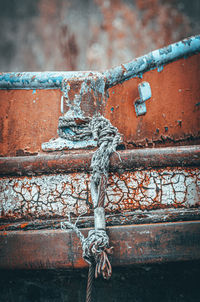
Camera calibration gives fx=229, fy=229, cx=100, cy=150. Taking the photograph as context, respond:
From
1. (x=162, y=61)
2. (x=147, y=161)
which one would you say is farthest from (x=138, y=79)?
(x=147, y=161)

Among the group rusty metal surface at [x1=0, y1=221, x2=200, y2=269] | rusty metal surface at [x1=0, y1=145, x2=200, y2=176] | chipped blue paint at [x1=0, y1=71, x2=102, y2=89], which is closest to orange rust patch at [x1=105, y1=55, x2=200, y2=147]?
rusty metal surface at [x1=0, y1=145, x2=200, y2=176]

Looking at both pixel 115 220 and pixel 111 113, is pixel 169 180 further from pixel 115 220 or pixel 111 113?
pixel 111 113

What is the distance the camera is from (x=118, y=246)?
1.05 meters

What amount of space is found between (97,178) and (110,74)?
0.66 meters

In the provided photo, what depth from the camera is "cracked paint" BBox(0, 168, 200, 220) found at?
113cm

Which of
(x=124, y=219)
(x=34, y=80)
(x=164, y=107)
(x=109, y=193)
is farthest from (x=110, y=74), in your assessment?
(x=124, y=219)

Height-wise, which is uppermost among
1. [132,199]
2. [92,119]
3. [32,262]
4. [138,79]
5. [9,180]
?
[138,79]

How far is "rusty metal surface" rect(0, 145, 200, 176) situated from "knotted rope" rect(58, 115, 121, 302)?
0.06 metres

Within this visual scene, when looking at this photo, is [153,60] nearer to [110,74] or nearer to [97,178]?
[110,74]

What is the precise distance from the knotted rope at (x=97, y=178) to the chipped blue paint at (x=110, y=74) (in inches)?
9.5

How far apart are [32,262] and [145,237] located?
1.76ft

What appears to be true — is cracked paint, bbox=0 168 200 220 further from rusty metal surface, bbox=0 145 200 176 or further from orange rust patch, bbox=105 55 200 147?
orange rust patch, bbox=105 55 200 147

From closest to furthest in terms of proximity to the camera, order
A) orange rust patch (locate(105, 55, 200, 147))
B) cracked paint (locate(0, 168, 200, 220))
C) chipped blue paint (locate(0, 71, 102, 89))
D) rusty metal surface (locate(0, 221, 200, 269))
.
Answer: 1. rusty metal surface (locate(0, 221, 200, 269))
2. cracked paint (locate(0, 168, 200, 220))
3. orange rust patch (locate(105, 55, 200, 147))
4. chipped blue paint (locate(0, 71, 102, 89))

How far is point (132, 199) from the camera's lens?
115 centimetres
